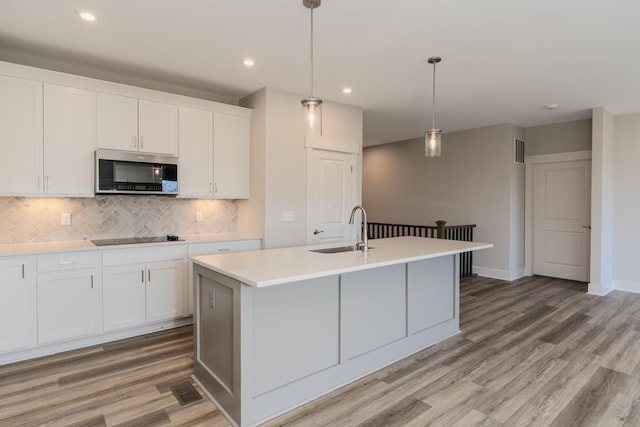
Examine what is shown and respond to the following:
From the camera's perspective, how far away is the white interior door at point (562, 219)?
582 cm

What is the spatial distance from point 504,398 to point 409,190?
552 cm

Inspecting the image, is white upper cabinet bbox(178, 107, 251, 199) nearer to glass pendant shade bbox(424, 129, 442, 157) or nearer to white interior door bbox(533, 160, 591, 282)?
glass pendant shade bbox(424, 129, 442, 157)

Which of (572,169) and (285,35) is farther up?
(285,35)

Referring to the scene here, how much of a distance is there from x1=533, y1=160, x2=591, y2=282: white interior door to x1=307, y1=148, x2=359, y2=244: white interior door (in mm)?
3622

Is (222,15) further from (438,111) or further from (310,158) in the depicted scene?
(438,111)

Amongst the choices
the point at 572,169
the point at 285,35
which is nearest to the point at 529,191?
the point at 572,169

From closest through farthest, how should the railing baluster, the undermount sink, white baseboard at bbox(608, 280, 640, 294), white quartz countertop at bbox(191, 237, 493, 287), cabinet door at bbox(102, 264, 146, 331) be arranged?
1. white quartz countertop at bbox(191, 237, 493, 287)
2. the undermount sink
3. cabinet door at bbox(102, 264, 146, 331)
4. white baseboard at bbox(608, 280, 640, 294)
5. the railing baluster

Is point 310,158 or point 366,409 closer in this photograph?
point 366,409

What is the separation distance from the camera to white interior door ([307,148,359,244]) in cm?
459

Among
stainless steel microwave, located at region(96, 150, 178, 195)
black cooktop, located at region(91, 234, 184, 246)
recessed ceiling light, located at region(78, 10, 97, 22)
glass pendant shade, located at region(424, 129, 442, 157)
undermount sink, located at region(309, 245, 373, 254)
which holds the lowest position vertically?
undermount sink, located at region(309, 245, 373, 254)

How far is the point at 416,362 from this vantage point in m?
3.02

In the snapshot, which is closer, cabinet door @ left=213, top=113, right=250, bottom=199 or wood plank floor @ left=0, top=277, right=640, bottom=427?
wood plank floor @ left=0, top=277, right=640, bottom=427

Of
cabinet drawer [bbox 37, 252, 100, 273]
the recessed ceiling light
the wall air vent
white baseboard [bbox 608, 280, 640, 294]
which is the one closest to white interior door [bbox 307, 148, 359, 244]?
cabinet drawer [bbox 37, 252, 100, 273]

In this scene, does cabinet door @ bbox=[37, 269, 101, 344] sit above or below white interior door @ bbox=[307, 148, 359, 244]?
below
